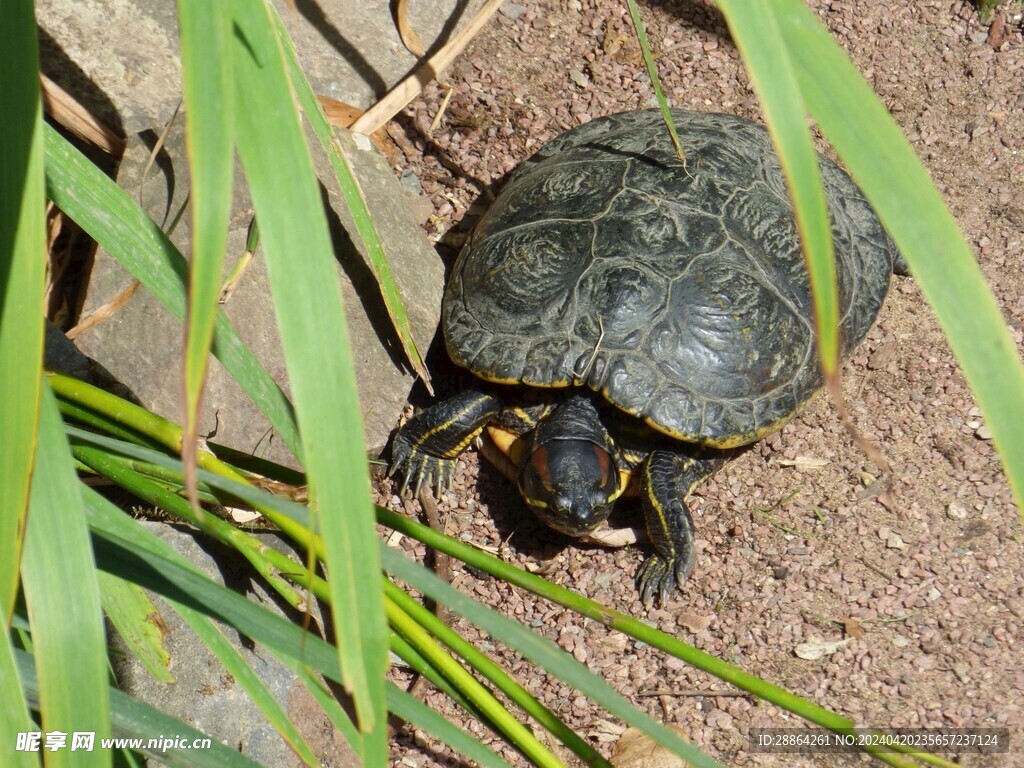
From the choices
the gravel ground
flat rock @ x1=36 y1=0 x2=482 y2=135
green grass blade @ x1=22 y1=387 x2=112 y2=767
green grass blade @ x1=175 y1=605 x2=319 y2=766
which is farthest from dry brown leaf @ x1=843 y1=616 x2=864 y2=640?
flat rock @ x1=36 y1=0 x2=482 y2=135

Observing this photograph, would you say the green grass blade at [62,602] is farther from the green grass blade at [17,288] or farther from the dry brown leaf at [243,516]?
the dry brown leaf at [243,516]

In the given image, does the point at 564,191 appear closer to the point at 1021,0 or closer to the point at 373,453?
the point at 373,453

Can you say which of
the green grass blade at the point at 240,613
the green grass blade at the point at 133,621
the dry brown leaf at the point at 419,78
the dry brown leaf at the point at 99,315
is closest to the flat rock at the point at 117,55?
the dry brown leaf at the point at 419,78

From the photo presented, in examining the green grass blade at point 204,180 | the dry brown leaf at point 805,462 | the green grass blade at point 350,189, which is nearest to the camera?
the green grass blade at point 204,180

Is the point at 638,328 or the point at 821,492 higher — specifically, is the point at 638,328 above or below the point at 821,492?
above

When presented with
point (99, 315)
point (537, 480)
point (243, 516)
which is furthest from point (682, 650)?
point (99, 315)

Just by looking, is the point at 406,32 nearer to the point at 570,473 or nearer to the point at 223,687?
the point at 570,473
